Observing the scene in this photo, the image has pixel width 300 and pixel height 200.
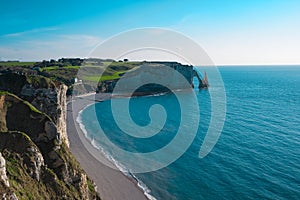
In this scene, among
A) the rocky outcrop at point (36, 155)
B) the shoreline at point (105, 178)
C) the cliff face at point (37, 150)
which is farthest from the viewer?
the shoreline at point (105, 178)

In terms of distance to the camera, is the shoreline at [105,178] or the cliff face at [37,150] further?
A: the shoreline at [105,178]

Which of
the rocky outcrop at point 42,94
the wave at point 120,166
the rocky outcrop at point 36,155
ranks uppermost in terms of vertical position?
the rocky outcrop at point 42,94

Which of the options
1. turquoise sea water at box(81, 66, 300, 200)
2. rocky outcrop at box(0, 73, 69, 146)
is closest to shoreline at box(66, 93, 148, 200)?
turquoise sea water at box(81, 66, 300, 200)

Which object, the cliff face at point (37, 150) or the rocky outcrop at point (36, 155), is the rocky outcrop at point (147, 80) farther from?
the rocky outcrop at point (36, 155)

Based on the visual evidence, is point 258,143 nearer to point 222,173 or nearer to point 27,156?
point 222,173

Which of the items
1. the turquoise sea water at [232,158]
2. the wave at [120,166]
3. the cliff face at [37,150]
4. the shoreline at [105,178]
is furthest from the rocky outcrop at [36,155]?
the turquoise sea water at [232,158]

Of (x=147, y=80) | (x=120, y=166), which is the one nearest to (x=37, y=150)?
(x=120, y=166)

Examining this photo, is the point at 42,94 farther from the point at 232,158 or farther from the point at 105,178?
the point at 232,158

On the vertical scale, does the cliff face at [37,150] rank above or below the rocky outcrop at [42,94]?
below

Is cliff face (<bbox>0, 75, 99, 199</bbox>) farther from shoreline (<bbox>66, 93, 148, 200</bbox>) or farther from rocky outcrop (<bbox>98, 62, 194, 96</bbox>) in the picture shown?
rocky outcrop (<bbox>98, 62, 194, 96</bbox>)
